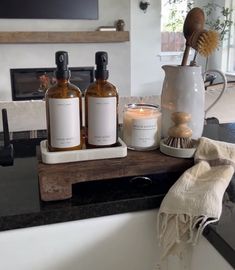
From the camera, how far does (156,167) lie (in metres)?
0.75

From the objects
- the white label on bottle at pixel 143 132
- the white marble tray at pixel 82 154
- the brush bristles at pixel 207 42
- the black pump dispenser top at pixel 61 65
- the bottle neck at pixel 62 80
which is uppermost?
the brush bristles at pixel 207 42

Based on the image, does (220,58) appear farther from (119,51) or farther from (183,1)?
(119,51)

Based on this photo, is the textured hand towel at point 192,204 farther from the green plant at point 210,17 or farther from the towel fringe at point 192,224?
the green plant at point 210,17

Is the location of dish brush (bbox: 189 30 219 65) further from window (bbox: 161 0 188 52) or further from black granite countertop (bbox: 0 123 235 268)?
window (bbox: 161 0 188 52)

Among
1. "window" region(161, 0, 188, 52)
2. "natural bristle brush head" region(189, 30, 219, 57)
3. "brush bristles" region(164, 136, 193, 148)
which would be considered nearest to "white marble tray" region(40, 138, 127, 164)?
"brush bristles" region(164, 136, 193, 148)

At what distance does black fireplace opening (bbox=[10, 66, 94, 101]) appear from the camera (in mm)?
4305

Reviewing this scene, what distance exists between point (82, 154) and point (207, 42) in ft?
1.16

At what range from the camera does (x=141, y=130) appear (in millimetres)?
805

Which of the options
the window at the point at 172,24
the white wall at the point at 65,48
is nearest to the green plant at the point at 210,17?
the window at the point at 172,24

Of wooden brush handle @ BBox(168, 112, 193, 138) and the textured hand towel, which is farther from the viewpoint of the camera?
wooden brush handle @ BBox(168, 112, 193, 138)

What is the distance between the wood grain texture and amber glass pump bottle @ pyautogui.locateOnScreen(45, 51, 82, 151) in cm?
5

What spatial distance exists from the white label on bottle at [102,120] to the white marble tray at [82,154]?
0.02 meters

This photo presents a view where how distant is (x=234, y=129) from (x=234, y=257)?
2.51ft

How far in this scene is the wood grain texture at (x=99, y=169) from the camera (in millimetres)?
686
